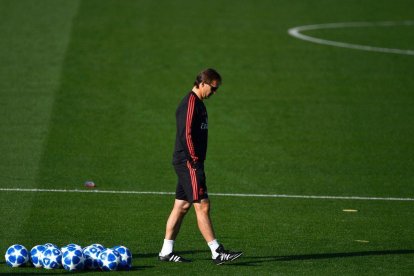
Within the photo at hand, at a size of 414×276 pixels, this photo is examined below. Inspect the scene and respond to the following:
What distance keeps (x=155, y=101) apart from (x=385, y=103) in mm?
5753

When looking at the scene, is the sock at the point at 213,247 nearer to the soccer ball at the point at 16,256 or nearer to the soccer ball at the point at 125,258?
the soccer ball at the point at 125,258

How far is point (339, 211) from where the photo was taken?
16016mm

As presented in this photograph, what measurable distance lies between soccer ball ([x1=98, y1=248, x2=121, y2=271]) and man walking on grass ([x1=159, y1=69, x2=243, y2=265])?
2.99ft

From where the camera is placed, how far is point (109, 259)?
1185cm

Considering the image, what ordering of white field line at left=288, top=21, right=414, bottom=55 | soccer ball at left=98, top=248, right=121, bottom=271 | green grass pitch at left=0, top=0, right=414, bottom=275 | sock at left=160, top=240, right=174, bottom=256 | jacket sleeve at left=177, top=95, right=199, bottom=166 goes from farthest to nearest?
white field line at left=288, top=21, right=414, bottom=55, green grass pitch at left=0, top=0, right=414, bottom=275, sock at left=160, top=240, right=174, bottom=256, jacket sleeve at left=177, top=95, right=199, bottom=166, soccer ball at left=98, top=248, right=121, bottom=271

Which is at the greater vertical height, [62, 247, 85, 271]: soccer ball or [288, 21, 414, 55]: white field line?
[288, 21, 414, 55]: white field line

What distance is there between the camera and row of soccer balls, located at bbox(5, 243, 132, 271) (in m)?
11.8

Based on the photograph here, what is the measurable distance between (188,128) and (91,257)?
6.81ft

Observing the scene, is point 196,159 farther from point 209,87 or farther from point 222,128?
point 222,128

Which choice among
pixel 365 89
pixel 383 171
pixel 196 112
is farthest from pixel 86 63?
pixel 196 112

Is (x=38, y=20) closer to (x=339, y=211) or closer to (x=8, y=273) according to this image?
(x=339, y=211)

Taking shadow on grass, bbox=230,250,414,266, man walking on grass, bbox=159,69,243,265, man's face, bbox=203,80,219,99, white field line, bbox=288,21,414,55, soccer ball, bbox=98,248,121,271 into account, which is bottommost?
shadow on grass, bbox=230,250,414,266

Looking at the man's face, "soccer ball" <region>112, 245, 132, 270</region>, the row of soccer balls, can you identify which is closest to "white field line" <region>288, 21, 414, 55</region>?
the man's face

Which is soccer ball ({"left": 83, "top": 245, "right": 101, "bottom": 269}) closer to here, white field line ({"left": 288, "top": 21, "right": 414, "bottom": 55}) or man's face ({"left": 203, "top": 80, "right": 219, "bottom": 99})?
man's face ({"left": 203, "top": 80, "right": 219, "bottom": 99})
